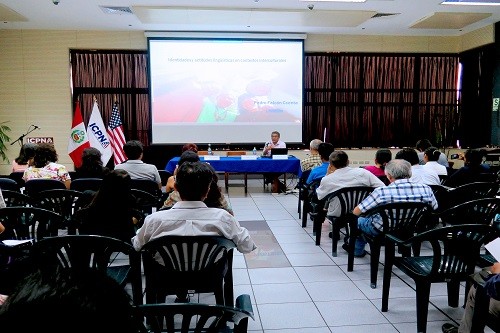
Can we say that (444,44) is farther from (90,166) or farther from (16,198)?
(16,198)

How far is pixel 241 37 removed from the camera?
9109 millimetres

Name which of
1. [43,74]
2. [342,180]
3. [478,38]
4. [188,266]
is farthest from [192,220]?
[478,38]

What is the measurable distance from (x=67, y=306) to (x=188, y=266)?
1.92 m

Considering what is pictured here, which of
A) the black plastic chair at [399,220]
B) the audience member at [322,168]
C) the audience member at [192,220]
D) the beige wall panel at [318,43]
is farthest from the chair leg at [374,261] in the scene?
the beige wall panel at [318,43]

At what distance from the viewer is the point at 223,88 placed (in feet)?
30.2

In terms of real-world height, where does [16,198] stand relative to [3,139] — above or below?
below

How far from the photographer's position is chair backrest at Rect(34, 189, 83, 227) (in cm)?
378

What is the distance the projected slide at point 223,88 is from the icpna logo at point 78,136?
169 cm

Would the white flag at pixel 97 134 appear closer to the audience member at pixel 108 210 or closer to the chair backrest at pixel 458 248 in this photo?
the audience member at pixel 108 210

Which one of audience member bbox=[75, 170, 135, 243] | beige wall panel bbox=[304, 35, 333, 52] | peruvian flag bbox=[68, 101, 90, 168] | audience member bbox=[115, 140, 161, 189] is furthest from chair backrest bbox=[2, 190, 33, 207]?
beige wall panel bbox=[304, 35, 333, 52]

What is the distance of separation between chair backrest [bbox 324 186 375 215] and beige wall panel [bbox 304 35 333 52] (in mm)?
6300

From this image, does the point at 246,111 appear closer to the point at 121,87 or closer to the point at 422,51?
the point at 121,87

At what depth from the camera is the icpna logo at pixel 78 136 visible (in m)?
7.95

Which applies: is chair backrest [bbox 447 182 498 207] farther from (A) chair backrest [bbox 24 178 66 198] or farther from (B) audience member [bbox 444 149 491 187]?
(A) chair backrest [bbox 24 178 66 198]
